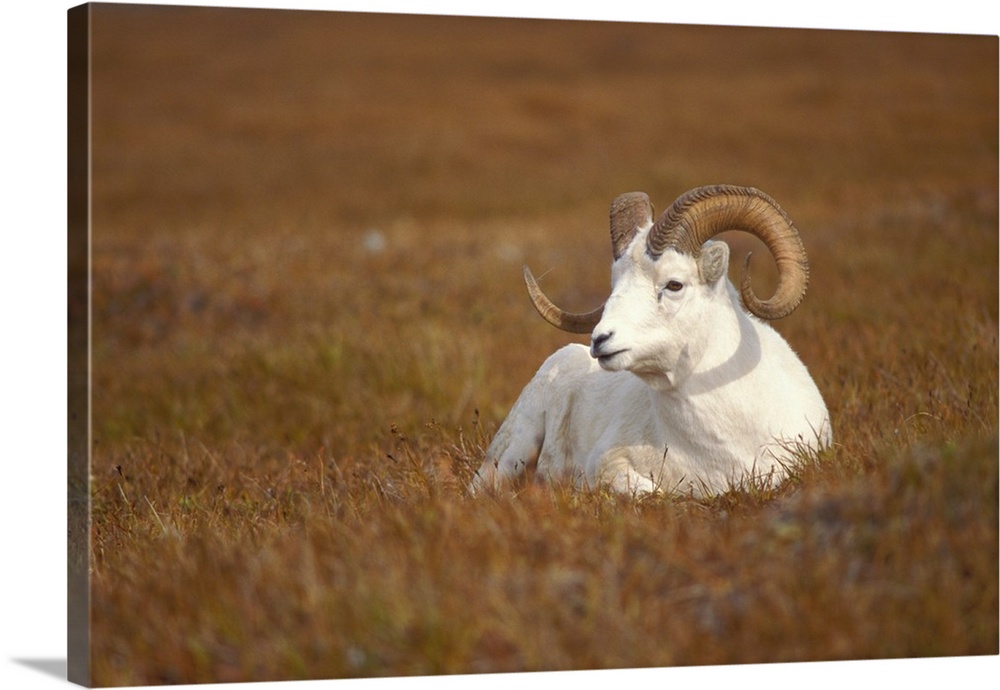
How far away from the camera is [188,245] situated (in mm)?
19828

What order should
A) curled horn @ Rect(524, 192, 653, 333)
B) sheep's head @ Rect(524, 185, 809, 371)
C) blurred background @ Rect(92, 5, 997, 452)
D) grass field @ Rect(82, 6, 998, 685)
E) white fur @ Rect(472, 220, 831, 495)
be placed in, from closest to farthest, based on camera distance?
grass field @ Rect(82, 6, 998, 685) → sheep's head @ Rect(524, 185, 809, 371) → white fur @ Rect(472, 220, 831, 495) → curled horn @ Rect(524, 192, 653, 333) → blurred background @ Rect(92, 5, 997, 452)

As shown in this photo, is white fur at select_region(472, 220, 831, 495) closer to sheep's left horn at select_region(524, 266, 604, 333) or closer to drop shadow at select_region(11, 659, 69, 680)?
sheep's left horn at select_region(524, 266, 604, 333)

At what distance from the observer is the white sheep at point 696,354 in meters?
8.09

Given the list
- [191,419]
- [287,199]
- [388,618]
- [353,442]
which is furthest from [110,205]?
[388,618]

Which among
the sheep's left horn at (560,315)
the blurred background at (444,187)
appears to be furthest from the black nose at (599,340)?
the blurred background at (444,187)

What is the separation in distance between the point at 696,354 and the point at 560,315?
980 millimetres

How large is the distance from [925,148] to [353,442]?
9.63 metres

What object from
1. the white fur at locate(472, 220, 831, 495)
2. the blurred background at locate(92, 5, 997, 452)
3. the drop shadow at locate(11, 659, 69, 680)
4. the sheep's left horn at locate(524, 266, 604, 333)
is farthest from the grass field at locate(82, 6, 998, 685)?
the sheep's left horn at locate(524, 266, 604, 333)

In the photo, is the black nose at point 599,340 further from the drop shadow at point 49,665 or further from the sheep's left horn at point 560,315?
the drop shadow at point 49,665

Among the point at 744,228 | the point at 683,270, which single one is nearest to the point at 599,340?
the point at 683,270

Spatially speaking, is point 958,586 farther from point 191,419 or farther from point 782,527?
point 191,419

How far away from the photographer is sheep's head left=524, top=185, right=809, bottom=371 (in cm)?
800

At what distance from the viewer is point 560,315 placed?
29.2 feet

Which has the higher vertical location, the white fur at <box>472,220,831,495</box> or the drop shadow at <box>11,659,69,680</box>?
the white fur at <box>472,220,831,495</box>
